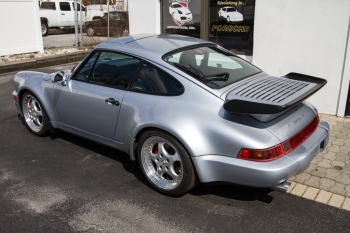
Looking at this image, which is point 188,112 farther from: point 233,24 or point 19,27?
point 19,27

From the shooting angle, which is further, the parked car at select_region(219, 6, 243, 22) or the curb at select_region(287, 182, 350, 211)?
the parked car at select_region(219, 6, 243, 22)

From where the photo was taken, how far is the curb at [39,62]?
407 inches

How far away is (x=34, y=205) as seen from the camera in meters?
3.56

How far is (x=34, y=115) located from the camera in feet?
17.3

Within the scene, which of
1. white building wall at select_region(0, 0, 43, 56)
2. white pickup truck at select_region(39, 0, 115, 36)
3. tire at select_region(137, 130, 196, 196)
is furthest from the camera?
white pickup truck at select_region(39, 0, 115, 36)

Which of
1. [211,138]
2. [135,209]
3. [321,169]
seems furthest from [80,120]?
[321,169]

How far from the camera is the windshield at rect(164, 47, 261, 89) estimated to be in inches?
146

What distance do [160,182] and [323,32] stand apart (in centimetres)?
404

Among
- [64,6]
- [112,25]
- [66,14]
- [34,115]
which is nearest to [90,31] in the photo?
[112,25]

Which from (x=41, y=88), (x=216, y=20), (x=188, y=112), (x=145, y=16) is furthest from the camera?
(x=145, y=16)

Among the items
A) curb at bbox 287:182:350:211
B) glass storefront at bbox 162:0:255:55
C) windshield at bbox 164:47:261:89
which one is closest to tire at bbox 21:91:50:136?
windshield at bbox 164:47:261:89

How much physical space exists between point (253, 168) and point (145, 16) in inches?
238

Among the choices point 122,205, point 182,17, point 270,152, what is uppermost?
point 182,17

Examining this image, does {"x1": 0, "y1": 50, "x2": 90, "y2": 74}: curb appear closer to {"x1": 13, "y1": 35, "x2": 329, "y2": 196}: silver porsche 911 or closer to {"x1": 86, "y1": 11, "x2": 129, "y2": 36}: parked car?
{"x1": 13, "y1": 35, "x2": 329, "y2": 196}: silver porsche 911
